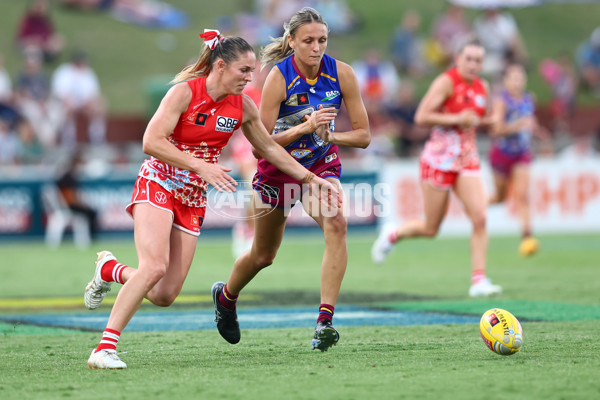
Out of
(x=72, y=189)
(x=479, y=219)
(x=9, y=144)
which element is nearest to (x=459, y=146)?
(x=479, y=219)

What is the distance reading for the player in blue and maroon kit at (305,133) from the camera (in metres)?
6.70

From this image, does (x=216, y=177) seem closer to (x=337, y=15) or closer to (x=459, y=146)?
(x=459, y=146)

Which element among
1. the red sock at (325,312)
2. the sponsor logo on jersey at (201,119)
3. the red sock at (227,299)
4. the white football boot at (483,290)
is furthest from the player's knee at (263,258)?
the white football boot at (483,290)

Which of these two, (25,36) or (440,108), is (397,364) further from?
(25,36)

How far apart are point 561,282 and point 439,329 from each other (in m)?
4.36

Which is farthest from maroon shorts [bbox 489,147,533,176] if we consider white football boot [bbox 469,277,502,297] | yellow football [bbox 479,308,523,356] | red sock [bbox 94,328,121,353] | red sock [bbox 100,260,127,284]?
red sock [bbox 94,328,121,353]

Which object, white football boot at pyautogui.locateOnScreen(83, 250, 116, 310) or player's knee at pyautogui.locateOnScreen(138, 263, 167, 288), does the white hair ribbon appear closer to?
player's knee at pyautogui.locateOnScreen(138, 263, 167, 288)

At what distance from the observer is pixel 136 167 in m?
20.2

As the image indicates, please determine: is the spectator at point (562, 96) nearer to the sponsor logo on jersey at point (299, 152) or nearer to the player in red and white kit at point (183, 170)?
the sponsor logo on jersey at point (299, 152)

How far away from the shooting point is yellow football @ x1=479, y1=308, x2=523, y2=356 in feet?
19.7

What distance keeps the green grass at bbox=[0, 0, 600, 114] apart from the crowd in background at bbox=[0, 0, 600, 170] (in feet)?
1.42

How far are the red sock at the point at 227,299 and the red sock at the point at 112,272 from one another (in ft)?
2.95

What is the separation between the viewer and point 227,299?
23.7 ft

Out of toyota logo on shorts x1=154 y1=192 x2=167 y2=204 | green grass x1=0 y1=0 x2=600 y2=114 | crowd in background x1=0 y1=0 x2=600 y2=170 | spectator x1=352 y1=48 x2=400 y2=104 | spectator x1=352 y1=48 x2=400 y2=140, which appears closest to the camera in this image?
toyota logo on shorts x1=154 y1=192 x2=167 y2=204
